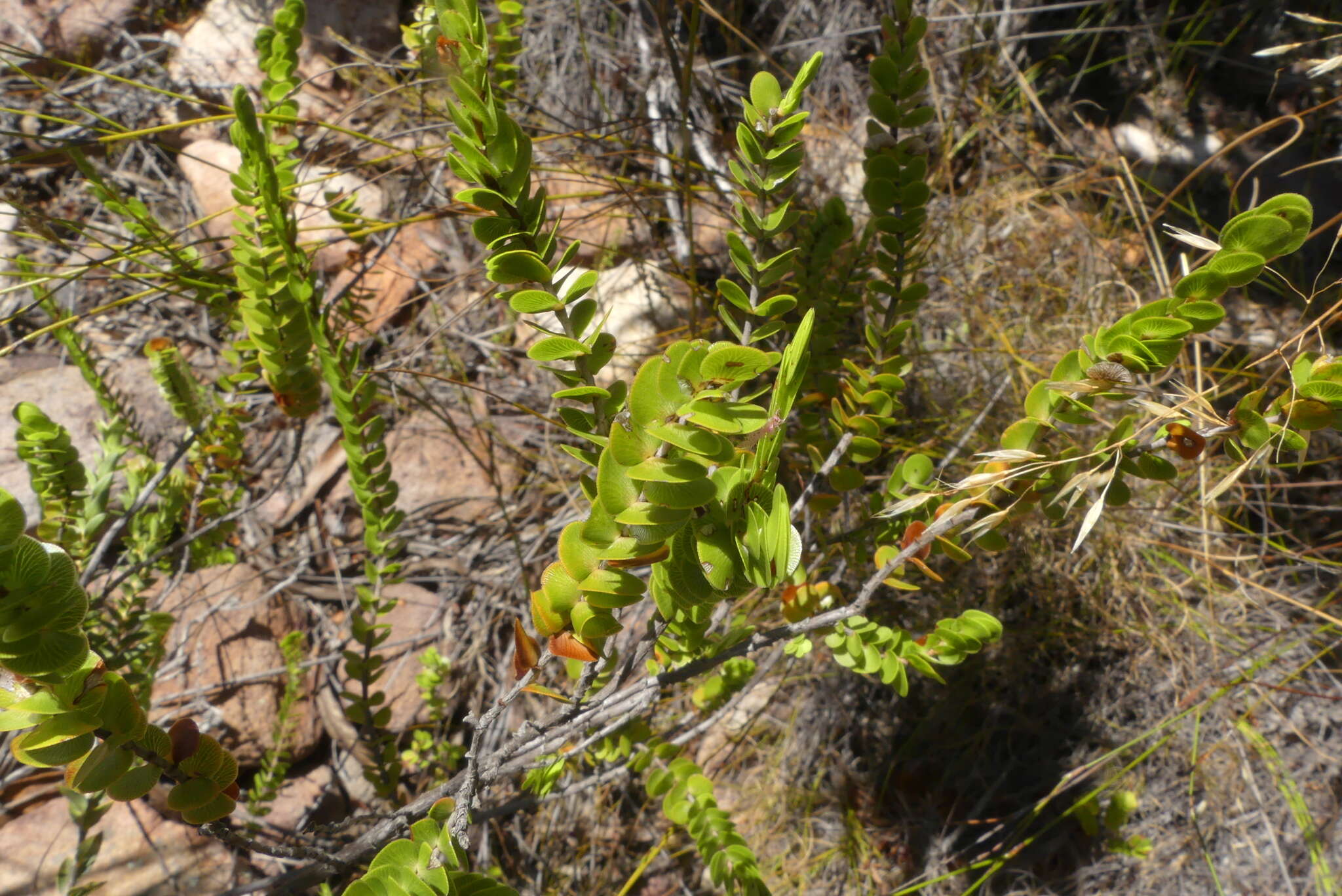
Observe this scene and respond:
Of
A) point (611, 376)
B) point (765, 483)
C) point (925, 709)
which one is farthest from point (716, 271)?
point (765, 483)

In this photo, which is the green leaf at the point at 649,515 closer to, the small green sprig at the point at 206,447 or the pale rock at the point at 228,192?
the small green sprig at the point at 206,447

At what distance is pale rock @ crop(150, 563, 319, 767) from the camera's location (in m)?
1.60

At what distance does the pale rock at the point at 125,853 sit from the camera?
1.30 m

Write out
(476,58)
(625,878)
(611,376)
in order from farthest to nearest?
(611,376) < (625,878) < (476,58)

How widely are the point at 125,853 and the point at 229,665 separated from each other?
402 millimetres

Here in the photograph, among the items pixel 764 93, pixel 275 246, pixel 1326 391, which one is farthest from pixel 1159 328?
pixel 275 246

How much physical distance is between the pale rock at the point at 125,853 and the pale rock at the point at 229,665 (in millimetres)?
203

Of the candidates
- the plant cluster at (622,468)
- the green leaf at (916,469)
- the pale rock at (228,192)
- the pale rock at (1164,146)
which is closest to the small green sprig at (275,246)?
the plant cluster at (622,468)

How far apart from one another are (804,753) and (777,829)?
170 mm

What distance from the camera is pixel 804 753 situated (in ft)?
5.72

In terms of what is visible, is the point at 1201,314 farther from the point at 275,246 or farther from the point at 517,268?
the point at 275,246

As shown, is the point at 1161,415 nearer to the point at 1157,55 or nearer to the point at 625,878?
the point at 625,878

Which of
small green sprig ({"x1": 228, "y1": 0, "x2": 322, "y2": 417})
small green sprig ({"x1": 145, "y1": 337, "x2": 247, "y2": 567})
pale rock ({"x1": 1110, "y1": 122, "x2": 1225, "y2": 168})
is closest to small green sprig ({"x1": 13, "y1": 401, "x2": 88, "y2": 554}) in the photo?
small green sprig ({"x1": 145, "y1": 337, "x2": 247, "y2": 567})

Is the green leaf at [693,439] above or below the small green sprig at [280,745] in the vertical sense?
above
